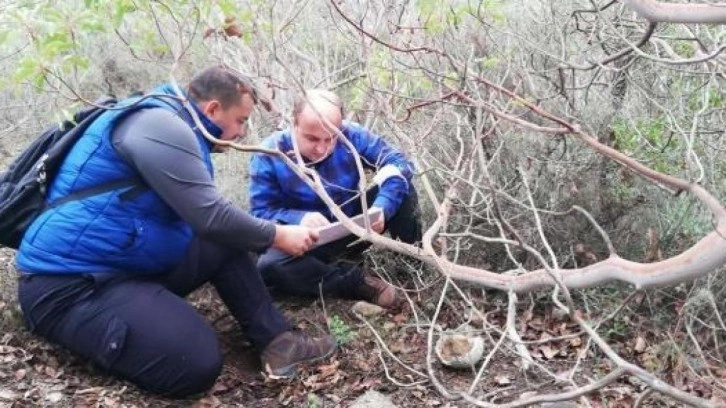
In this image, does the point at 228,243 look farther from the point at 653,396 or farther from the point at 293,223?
the point at 653,396

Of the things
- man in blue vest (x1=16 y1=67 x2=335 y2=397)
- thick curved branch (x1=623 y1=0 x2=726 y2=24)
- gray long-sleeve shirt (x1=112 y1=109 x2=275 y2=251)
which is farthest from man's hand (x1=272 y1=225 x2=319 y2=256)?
thick curved branch (x1=623 y1=0 x2=726 y2=24)

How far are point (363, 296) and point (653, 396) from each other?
1.47 metres

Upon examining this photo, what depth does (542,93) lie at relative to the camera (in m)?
4.50

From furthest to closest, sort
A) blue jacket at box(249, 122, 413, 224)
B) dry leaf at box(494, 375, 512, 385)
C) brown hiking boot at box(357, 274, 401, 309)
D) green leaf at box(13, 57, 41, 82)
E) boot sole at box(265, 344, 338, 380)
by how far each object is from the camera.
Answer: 1. brown hiking boot at box(357, 274, 401, 309)
2. blue jacket at box(249, 122, 413, 224)
3. boot sole at box(265, 344, 338, 380)
4. dry leaf at box(494, 375, 512, 385)
5. green leaf at box(13, 57, 41, 82)

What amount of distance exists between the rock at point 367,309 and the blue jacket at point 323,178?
44cm

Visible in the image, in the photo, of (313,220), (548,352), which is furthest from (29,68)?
(548,352)

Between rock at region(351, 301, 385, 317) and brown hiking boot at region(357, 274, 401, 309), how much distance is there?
0.14ft

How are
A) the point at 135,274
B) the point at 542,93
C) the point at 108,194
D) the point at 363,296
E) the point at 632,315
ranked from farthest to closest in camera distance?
the point at 542,93 < the point at 363,296 < the point at 632,315 < the point at 135,274 < the point at 108,194

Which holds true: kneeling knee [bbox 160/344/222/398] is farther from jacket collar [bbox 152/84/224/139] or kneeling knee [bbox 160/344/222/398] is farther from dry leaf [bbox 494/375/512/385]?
dry leaf [bbox 494/375/512/385]

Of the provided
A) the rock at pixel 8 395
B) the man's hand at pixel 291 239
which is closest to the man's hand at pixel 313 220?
the man's hand at pixel 291 239

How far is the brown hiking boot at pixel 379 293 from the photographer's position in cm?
398

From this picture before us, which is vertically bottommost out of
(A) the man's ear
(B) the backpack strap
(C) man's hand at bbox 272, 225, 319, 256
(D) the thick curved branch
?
(C) man's hand at bbox 272, 225, 319, 256

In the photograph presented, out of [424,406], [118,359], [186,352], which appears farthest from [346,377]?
[118,359]

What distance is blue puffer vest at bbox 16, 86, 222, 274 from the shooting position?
122 inches
